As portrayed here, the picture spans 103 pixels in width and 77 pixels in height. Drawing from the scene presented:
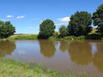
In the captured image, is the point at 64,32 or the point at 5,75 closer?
the point at 5,75

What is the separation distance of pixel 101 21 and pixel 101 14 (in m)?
2.16

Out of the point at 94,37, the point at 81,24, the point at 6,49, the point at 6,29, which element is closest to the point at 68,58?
the point at 6,49

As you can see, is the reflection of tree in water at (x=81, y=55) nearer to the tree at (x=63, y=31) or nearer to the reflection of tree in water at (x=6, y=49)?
the reflection of tree in water at (x=6, y=49)

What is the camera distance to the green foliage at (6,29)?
259ft

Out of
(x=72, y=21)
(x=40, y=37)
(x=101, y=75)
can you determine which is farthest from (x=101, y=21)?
(x=101, y=75)

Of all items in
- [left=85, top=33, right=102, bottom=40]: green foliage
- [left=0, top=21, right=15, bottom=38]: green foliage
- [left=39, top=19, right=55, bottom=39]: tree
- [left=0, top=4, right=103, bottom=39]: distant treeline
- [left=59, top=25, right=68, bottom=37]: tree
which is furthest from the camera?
[left=0, top=21, right=15, bottom=38]: green foliage

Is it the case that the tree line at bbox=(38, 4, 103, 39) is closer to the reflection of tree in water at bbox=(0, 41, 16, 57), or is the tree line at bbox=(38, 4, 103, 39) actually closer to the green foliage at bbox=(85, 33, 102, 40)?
the green foliage at bbox=(85, 33, 102, 40)

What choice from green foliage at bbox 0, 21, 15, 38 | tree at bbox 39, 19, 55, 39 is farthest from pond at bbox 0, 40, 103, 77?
green foliage at bbox 0, 21, 15, 38

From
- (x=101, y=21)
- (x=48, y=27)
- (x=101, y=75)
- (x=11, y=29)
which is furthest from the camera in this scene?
(x=11, y=29)

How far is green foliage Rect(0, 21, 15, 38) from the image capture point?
79.0 metres

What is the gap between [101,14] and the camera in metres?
51.0

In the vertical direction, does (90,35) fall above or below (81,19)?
below

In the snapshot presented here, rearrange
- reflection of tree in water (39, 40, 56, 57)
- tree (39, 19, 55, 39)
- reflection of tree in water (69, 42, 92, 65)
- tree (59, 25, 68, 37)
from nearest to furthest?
reflection of tree in water (69, 42, 92, 65) < reflection of tree in water (39, 40, 56, 57) < tree (59, 25, 68, 37) < tree (39, 19, 55, 39)

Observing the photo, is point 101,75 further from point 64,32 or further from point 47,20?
point 47,20
